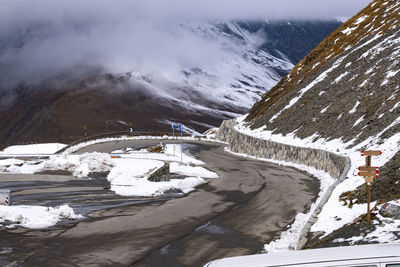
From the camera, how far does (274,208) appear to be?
1977 cm

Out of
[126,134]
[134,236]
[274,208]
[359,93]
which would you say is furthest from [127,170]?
[126,134]

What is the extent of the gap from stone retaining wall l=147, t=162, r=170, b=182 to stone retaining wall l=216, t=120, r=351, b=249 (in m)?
10.3

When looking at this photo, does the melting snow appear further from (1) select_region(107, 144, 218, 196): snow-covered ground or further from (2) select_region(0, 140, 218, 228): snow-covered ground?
(2) select_region(0, 140, 218, 228): snow-covered ground

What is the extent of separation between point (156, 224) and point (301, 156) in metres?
22.8

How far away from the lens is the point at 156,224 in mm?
16672

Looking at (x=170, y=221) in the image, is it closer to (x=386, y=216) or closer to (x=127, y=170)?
(x=386, y=216)

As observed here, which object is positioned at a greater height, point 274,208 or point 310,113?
point 310,113

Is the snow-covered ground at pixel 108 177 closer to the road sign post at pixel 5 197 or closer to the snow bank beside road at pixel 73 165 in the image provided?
the snow bank beside road at pixel 73 165

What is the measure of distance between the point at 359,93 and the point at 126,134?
171ft

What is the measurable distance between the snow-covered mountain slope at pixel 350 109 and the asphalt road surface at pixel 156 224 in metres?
2.68

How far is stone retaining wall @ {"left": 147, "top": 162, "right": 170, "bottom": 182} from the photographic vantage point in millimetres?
27219

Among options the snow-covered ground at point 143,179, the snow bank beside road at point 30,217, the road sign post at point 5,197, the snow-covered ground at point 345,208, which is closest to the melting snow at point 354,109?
the snow-covered ground at point 345,208

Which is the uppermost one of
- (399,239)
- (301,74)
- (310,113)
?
(301,74)

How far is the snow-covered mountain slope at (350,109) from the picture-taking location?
47.8ft
